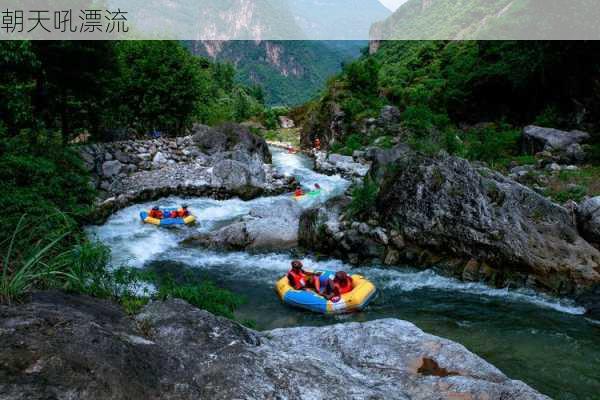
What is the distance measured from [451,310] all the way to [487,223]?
96.5 inches

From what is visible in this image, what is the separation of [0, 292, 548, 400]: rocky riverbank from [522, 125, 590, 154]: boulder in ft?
49.3

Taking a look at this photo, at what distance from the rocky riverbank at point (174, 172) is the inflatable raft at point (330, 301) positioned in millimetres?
7770

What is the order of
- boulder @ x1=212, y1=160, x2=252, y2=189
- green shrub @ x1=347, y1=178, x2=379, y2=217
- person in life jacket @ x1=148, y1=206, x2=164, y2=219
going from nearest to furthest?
green shrub @ x1=347, y1=178, x2=379, y2=217 < person in life jacket @ x1=148, y1=206, x2=164, y2=219 < boulder @ x1=212, y1=160, x2=252, y2=189

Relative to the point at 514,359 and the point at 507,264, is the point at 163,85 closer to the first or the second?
the point at 507,264

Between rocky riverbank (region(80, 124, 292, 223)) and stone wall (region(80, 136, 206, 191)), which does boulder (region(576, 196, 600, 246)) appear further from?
stone wall (region(80, 136, 206, 191))

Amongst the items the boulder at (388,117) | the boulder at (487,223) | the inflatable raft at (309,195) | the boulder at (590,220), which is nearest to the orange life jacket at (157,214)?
the inflatable raft at (309,195)

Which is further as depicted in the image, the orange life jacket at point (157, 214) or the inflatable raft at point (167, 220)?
the orange life jacket at point (157, 214)

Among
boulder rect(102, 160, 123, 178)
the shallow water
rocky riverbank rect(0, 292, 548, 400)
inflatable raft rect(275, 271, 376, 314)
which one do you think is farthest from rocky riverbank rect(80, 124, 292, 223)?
rocky riverbank rect(0, 292, 548, 400)

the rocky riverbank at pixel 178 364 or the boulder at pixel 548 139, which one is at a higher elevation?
the boulder at pixel 548 139

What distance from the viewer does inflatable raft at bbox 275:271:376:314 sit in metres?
8.62

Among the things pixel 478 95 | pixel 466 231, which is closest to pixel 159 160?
pixel 466 231

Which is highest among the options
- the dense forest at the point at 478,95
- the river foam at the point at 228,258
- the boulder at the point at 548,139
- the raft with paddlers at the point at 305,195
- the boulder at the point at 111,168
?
the dense forest at the point at 478,95

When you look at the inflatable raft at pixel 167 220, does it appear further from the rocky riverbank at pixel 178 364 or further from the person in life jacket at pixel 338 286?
the rocky riverbank at pixel 178 364

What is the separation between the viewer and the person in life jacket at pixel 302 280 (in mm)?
9039
